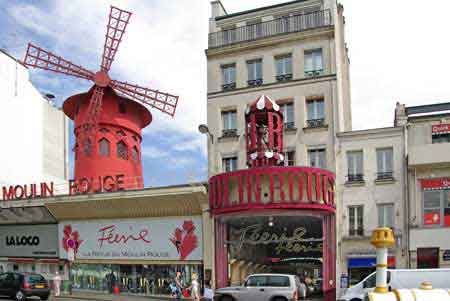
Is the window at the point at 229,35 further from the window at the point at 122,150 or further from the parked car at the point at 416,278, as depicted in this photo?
the parked car at the point at 416,278

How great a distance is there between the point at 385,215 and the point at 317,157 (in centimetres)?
372

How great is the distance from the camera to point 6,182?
120 ft

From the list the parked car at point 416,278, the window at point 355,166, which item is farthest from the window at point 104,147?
the parked car at point 416,278

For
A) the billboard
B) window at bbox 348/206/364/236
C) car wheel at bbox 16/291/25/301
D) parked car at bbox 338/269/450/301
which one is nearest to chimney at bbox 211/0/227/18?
window at bbox 348/206/364/236

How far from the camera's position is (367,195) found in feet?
79.9

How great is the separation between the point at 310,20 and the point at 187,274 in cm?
1267

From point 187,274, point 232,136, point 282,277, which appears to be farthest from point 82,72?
point 282,277

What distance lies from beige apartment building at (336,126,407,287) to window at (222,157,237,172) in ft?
15.8

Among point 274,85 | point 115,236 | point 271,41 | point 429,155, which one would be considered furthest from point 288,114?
point 115,236

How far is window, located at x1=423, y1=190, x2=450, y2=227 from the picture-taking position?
23.1 meters

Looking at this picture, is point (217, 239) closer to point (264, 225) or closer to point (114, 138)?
point (264, 225)

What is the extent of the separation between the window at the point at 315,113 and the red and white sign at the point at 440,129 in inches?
177

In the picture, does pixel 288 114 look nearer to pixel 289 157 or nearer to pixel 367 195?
pixel 289 157

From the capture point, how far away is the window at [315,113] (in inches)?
1005
